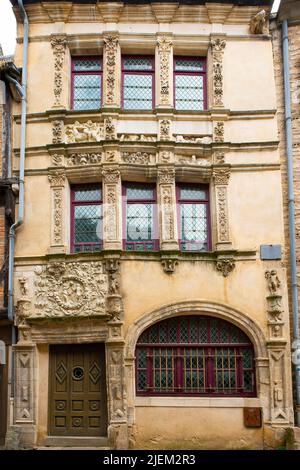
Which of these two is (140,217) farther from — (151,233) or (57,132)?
(57,132)

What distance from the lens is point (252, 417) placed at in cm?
1146

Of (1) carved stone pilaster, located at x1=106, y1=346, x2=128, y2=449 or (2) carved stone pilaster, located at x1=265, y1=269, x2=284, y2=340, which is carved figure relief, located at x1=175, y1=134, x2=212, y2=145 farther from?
(1) carved stone pilaster, located at x1=106, y1=346, x2=128, y2=449

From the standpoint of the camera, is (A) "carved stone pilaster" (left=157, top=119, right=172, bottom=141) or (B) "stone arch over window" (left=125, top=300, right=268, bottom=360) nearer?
(B) "stone arch over window" (left=125, top=300, right=268, bottom=360)

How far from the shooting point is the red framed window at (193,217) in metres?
12.6

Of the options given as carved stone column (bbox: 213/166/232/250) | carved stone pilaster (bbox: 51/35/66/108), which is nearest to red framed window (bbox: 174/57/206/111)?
carved stone column (bbox: 213/166/232/250)

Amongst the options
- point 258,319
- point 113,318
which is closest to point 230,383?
point 258,319

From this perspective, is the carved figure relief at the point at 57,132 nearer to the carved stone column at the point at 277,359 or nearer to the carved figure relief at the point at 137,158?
the carved figure relief at the point at 137,158

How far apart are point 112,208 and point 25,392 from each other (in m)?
4.22

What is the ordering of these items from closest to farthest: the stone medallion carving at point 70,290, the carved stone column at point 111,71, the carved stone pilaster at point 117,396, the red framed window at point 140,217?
1. the carved stone pilaster at point 117,396
2. the stone medallion carving at point 70,290
3. the red framed window at point 140,217
4. the carved stone column at point 111,71

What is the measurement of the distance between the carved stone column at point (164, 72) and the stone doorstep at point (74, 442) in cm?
725

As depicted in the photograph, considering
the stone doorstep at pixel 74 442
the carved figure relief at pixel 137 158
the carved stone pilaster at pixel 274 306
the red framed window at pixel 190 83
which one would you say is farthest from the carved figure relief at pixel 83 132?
the stone doorstep at pixel 74 442

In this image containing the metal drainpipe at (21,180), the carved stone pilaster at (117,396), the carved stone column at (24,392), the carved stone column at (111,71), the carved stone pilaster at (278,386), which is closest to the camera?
the carved stone pilaster at (117,396)

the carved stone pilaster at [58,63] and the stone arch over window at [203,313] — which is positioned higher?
the carved stone pilaster at [58,63]

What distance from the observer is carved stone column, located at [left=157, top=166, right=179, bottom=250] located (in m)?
12.3
